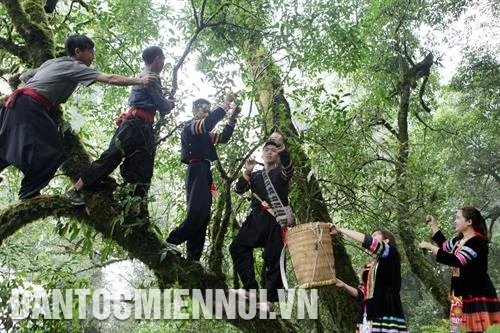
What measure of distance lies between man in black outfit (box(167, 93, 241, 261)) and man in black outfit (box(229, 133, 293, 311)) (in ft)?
1.06

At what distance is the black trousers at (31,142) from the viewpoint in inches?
137

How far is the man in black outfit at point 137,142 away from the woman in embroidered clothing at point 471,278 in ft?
7.44

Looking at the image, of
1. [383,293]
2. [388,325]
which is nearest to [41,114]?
[383,293]

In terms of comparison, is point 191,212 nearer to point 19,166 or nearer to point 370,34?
point 19,166

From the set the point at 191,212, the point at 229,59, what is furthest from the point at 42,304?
the point at 229,59

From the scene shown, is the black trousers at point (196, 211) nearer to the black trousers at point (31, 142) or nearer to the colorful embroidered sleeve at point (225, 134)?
the colorful embroidered sleeve at point (225, 134)

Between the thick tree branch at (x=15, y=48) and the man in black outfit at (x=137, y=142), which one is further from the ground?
the thick tree branch at (x=15, y=48)

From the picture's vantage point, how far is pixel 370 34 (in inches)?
317

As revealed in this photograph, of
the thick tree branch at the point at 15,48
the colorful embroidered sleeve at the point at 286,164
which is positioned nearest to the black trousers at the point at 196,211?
the colorful embroidered sleeve at the point at 286,164

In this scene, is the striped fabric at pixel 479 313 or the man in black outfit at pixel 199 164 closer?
the striped fabric at pixel 479 313

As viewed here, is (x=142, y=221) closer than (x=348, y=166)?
Yes

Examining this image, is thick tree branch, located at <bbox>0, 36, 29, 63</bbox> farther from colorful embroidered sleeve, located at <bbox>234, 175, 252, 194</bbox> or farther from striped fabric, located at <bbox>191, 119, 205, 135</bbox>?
colorful embroidered sleeve, located at <bbox>234, 175, 252, 194</bbox>

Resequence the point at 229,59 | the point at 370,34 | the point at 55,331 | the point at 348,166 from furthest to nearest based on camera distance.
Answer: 1. the point at 370,34
2. the point at 348,166
3. the point at 229,59
4. the point at 55,331

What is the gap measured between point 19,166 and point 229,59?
1.90 m
